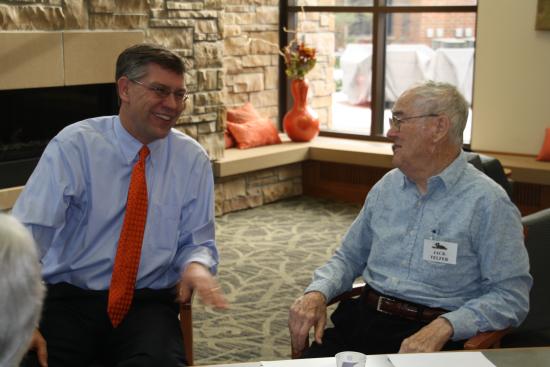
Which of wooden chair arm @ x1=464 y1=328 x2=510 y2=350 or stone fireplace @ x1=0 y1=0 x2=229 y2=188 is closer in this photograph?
wooden chair arm @ x1=464 y1=328 x2=510 y2=350

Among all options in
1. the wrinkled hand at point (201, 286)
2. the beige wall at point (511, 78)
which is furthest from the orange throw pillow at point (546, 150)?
the wrinkled hand at point (201, 286)

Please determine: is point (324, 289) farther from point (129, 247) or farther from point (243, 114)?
point (243, 114)

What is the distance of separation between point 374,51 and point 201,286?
5.33m

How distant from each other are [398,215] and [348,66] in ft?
17.2

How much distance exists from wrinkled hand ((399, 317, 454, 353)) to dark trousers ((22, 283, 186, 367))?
0.66m

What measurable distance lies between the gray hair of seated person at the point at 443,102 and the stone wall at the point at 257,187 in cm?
411

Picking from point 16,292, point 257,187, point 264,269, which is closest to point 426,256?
point 16,292

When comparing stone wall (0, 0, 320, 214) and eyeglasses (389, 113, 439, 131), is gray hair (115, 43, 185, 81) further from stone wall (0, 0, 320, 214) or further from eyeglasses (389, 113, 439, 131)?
stone wall (0, 0, 320, 214)

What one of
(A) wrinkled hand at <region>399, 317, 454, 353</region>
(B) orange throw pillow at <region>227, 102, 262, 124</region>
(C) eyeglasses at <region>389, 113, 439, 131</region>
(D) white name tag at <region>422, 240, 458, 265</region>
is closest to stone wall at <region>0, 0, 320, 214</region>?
(B) orange throw pillow at <region>227, 102, 262, 124</region>

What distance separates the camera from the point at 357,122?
25.6ft

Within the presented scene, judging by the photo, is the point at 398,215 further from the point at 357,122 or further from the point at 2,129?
the point at 357,122

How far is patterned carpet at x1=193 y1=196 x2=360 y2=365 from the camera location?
4.02 meters

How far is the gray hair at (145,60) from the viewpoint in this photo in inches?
106

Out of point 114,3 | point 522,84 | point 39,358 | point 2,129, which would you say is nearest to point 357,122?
point 522,84
